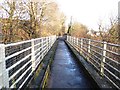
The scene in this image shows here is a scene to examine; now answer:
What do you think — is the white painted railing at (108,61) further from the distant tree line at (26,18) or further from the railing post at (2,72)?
the distant tree line at (26,18)

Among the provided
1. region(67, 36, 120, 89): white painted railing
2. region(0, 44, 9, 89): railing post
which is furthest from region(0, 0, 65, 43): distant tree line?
region(0, 44, 9, 89): railing post

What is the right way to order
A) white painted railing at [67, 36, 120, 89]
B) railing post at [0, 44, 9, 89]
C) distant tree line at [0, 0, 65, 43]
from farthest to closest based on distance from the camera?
1. distant tree line at [0, 0, 65, 43]
2. white painted railing at [67, 36, 120, 89]
3. railing post at [0, 44, 9, 89]

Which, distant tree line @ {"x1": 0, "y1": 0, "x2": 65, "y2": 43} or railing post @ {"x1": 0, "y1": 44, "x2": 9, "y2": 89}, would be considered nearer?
railing post @ {"x1": 0, "y1": 44, "x2": 9, "y2": 89}

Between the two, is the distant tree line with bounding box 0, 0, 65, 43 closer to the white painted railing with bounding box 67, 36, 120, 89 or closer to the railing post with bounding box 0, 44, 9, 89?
the white painted railing with bounding box 67, 36, 120, 89

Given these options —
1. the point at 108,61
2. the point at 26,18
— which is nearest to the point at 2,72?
the point at 108,61

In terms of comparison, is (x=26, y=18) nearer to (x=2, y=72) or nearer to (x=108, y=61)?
(x=108, y=61)

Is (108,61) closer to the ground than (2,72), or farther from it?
closer to the ground

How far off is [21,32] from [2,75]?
99.6 feet

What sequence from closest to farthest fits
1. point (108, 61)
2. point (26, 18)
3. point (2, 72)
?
point (2, 72), point (108, 61), point (26, 18)

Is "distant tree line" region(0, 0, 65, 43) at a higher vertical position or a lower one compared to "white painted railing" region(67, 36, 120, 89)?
higher

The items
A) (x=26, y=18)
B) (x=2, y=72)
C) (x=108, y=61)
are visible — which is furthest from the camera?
(x=26, y=18)

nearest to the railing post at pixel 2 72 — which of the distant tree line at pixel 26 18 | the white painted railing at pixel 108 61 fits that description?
the white painted railing at pixel 108 61

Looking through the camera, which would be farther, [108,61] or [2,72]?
[108,61]

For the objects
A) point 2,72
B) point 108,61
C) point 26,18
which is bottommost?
point 108,61
